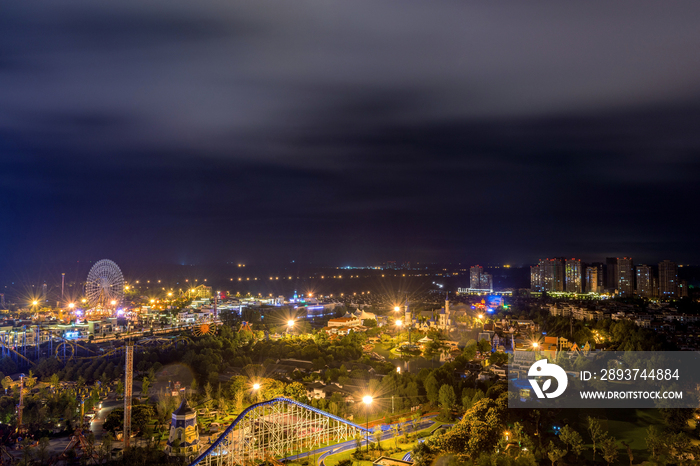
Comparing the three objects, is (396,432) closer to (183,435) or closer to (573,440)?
(573,440)

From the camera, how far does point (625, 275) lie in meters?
55.5

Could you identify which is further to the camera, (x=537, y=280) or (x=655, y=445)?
(x=537, y=280)

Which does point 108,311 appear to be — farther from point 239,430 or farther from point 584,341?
point 584,341

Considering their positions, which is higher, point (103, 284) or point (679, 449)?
point (103, 284)

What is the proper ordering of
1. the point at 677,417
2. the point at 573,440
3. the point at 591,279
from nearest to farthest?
the point at 573,440
the point at 677,417
the point at 591,279

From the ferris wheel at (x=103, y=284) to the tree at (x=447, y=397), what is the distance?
76.7ft

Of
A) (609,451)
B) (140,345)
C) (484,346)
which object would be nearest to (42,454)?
(609,451)

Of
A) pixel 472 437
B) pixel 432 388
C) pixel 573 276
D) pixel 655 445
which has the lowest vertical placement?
pixel 655 445

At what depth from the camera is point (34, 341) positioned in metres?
23.2

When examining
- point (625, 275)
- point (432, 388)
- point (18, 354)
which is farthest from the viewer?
point (625, 275)

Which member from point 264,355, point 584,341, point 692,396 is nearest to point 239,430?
point 264,355

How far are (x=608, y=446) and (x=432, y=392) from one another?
15.2ft

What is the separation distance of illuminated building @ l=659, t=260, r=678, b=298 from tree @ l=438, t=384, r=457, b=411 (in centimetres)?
4665

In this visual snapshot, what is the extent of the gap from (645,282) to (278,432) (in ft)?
175
